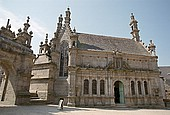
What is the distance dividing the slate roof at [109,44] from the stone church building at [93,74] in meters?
0.19

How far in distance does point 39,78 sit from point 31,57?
18.2 ft

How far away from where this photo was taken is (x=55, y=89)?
1972cm

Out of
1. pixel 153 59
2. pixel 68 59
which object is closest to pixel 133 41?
pixel 153 59

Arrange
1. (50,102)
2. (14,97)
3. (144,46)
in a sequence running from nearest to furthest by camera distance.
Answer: (14,97) → (50,102) → (144,46)

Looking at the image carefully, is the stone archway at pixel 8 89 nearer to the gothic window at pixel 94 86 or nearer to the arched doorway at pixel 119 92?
the gothic window at pixel 94 86

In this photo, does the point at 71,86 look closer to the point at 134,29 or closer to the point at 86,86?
the point at 86,86


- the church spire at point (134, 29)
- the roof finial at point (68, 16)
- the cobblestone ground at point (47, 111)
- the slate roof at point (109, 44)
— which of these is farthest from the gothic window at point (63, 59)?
the church spire at point (134, 29)

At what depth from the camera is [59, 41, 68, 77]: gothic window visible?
68.3 feet

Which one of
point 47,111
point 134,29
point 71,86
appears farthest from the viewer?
point 134,29

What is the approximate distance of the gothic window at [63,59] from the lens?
20.8m

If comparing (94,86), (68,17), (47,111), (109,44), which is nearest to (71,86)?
(94,86)

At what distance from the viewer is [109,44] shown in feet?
82.5

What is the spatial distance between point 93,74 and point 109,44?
794 cm

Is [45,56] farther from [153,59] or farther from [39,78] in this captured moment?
[153,59]
